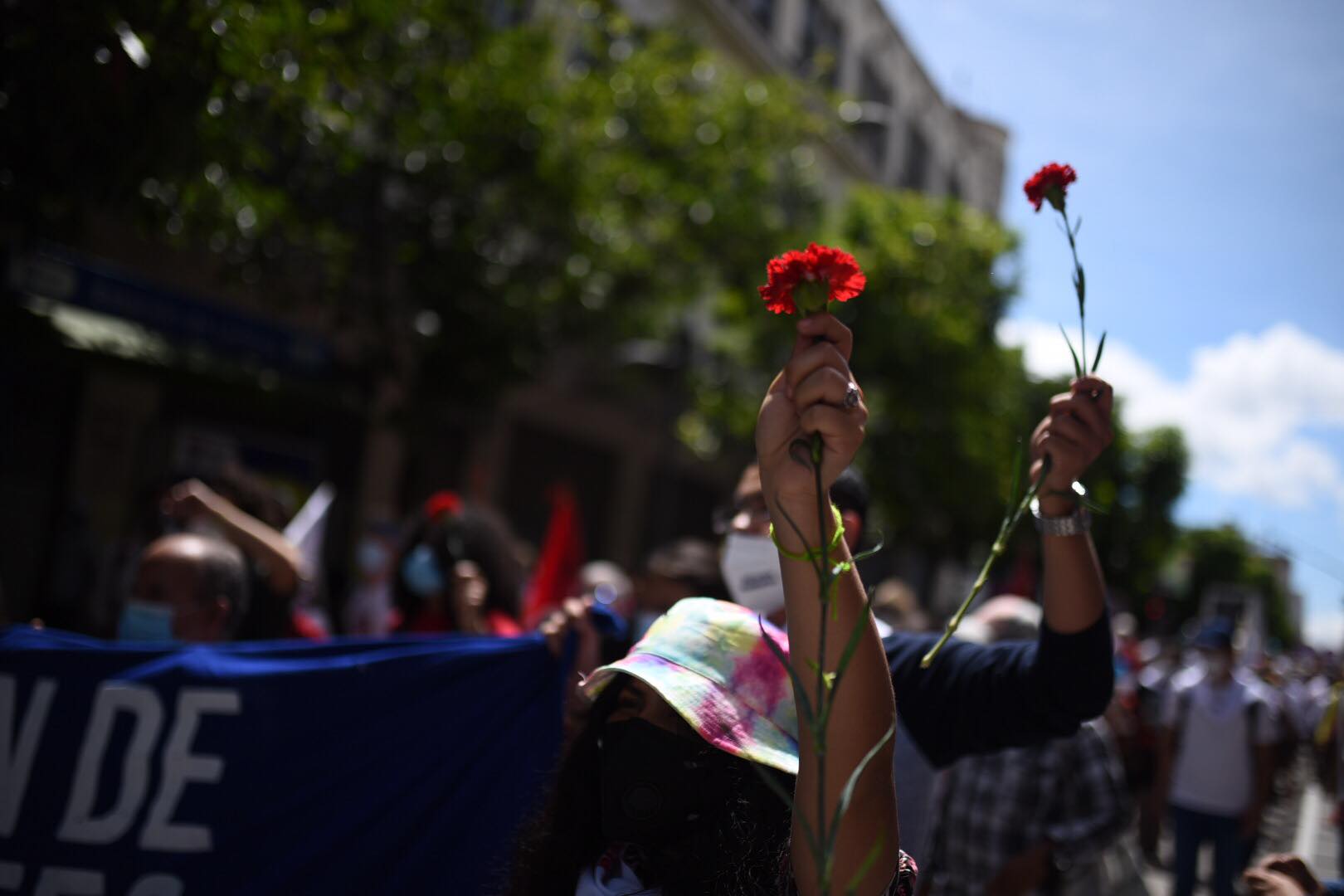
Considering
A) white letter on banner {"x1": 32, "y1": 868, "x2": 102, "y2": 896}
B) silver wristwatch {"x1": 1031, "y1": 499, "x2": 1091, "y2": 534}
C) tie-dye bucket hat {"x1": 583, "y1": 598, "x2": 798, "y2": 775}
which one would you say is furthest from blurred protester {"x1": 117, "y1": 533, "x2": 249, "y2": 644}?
silver wristwatch {"x1": 1031, "y1": 499, "x2": 1091, "y2": 534}

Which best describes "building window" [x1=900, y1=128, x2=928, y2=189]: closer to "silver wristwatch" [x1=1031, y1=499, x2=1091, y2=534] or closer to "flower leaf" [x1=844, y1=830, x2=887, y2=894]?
"silver wristwatch" [x1=1031, y1=499, x2=1091, y2=534]

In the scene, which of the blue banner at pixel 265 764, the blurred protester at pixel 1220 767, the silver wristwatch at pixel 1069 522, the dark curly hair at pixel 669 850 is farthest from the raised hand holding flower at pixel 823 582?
the blurred protester at pixel 1220 767

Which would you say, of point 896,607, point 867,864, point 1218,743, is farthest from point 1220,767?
point 867,864

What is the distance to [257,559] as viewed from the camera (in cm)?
423

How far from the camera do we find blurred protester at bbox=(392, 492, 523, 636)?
4504 mm

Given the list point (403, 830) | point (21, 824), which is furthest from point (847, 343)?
point (21, 824)

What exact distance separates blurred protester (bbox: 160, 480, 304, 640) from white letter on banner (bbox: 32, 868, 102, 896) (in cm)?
109

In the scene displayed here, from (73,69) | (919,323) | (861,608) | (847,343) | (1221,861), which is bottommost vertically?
(1221,861)

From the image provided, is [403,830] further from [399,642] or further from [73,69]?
[73,69]

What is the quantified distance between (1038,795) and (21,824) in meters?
3.07

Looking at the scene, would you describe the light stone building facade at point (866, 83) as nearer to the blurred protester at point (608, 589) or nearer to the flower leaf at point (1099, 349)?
the blurred protester at point (608, 589)

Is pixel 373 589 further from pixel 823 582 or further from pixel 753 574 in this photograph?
pixel 823 582

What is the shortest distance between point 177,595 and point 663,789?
212 cm

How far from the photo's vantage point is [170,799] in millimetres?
2992
